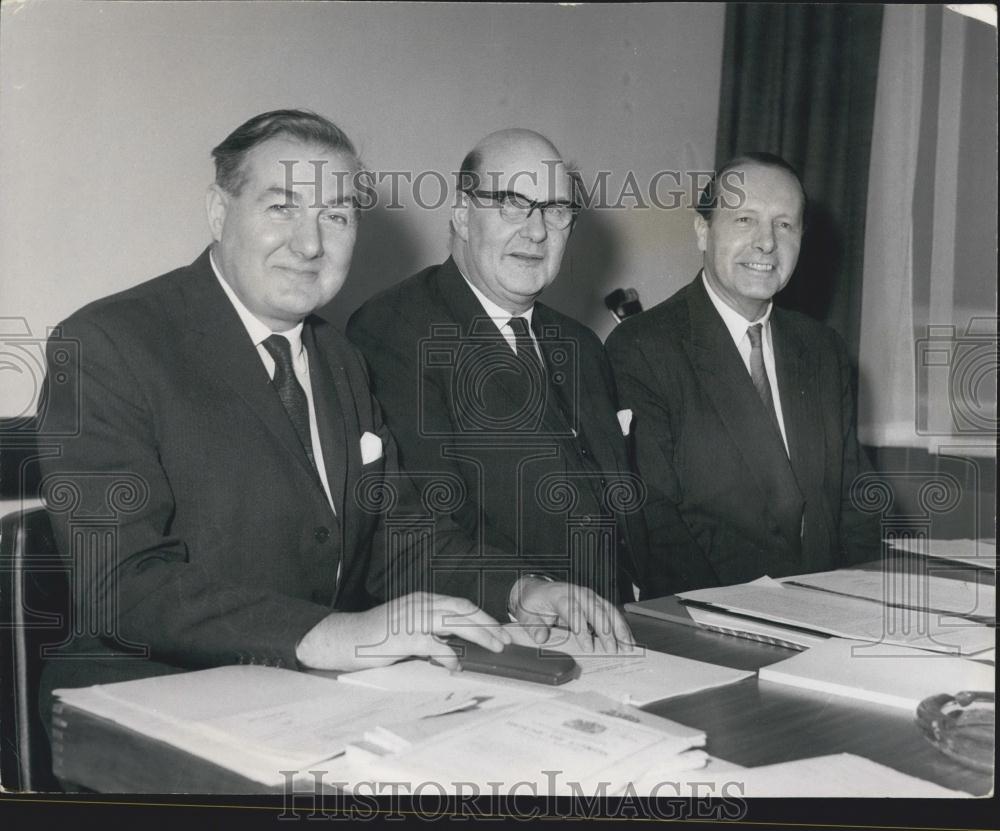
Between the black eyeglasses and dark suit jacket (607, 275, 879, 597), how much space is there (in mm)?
356

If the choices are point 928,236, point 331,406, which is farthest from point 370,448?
point 928,236

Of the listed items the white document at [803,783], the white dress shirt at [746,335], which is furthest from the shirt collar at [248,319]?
the white dress shirt at [746,335]

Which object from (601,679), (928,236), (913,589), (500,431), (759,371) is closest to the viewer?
(601,679)

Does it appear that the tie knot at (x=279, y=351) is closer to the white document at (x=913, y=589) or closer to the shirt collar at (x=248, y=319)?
the shirt collar at (x=248, y=319)

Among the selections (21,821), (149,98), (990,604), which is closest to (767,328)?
(990,604)

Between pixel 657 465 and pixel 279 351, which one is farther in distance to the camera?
pixel 657 465

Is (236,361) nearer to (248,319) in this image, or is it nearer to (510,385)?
(248,319)

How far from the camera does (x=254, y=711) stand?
3.08ft

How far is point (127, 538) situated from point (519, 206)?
118 cm

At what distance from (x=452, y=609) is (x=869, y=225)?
1996 mm

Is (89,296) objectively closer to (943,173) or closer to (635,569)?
(635,569)

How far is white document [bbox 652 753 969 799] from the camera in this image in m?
0.86

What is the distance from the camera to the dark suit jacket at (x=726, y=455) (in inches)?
87.3

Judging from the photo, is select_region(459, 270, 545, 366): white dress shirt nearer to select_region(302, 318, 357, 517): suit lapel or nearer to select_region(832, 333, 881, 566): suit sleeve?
select_region(302, 318, 357, 517): suit lapel
